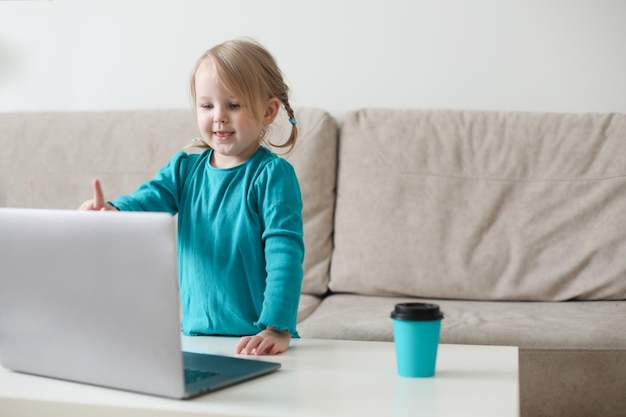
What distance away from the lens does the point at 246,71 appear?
4.37 ft

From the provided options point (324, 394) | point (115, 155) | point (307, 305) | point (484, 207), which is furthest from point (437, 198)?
point (324, 394)

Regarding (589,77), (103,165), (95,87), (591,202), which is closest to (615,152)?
(591,202)

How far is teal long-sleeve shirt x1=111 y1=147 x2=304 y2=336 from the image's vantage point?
1.29m

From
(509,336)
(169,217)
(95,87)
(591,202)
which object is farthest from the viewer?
(95,87)

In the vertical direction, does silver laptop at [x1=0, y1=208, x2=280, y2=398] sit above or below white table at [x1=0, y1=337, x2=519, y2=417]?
above

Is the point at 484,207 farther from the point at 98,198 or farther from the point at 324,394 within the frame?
the point at 324,394

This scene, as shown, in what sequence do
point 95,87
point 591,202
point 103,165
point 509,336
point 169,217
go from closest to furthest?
point 169,217, point 509,336, point 591,202, point 103,165, point 95,87

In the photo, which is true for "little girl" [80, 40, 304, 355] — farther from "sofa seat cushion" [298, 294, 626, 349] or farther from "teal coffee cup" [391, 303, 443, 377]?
"sofa seat cushion" [298, 294, 626, 349]

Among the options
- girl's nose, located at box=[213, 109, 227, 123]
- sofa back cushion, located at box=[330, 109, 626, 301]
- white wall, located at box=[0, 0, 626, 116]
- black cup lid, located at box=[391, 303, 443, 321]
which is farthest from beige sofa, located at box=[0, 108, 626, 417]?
black cup lid, located at box=[391, 303, 443, 321]

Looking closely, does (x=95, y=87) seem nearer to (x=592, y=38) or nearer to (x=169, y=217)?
(x=592, y=38)

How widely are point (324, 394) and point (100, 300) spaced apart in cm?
26

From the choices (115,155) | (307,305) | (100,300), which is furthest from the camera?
(115,155)

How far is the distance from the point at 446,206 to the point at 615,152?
464 millimetres

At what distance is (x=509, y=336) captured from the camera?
5.84 feet
